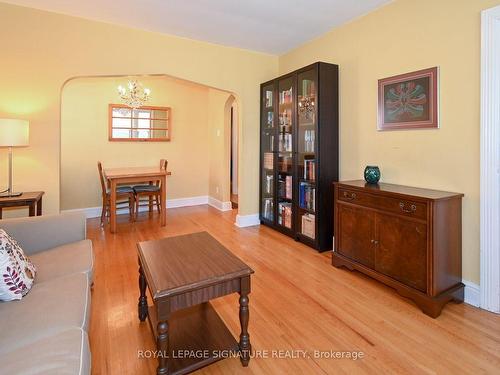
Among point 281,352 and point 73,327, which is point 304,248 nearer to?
point 281,352

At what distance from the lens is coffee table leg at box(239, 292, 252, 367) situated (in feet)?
5.21

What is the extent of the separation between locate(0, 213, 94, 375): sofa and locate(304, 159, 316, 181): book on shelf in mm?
2419

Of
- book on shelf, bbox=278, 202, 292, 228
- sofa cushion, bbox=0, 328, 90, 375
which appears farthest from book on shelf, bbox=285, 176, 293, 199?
sofa cushion, bbox=0, 328, 90, 375

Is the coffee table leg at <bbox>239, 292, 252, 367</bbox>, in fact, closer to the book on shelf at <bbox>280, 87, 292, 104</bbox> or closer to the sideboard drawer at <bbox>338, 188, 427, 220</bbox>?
the sideboard drawer at <bbox>338, 188, 427, 220</bbox>

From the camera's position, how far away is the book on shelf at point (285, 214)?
3.91 metres

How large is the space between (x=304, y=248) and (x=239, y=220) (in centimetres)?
131

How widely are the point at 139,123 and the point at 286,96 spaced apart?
294cm

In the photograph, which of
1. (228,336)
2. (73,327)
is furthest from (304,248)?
(73,327)

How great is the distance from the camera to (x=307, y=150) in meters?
3.56

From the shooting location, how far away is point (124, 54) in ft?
11.3

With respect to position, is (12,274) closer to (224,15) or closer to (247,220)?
(224,15)

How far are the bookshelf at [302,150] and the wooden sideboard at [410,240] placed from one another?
0.67 m

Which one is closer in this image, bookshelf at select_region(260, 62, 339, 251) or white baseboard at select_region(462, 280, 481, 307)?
white baseboard at select_region(462, 280, 481, 307)

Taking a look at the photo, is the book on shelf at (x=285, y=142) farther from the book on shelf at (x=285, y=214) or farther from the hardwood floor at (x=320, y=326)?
the hardwood floor at (x=320, y=326)
